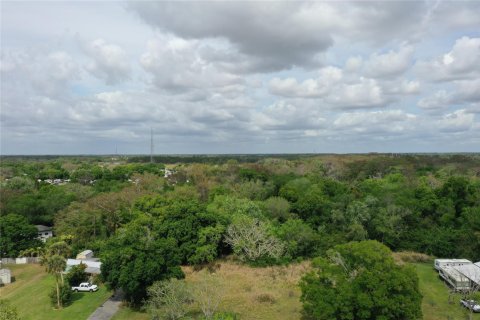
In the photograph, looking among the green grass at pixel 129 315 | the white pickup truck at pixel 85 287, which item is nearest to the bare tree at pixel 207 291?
the green grass at pixel 129 315

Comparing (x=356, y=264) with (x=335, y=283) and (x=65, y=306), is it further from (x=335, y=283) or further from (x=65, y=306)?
(x=65, y=306)

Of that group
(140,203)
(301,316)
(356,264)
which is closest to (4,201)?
(140,203)

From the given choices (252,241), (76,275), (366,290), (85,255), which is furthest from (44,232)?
(366,290)

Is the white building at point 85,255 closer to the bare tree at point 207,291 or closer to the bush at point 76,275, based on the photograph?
the bush at point 76,275

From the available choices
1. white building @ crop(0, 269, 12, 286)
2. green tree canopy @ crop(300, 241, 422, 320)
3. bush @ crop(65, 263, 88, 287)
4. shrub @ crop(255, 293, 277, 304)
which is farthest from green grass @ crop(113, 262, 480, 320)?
white building @ crop(0, 269, 12, 286)

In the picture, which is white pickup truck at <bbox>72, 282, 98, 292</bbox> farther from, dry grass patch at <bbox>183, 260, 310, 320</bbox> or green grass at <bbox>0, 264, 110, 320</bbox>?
dry grass patch at <bbox>183, 260, 310, 320</bbox>

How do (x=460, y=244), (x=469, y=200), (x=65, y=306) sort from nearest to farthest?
(x=65, y=306), (x=460, y=244), (x=469, y=200)

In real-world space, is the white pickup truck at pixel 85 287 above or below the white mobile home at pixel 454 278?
below
